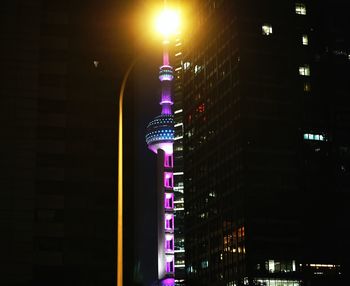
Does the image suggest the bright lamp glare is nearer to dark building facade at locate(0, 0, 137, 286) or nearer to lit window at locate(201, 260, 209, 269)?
dark building facade at locate(0, 0, 137, 286)

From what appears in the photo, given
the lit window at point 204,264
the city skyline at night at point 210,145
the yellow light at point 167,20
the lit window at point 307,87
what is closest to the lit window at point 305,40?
the city skyline at night at point 210,145

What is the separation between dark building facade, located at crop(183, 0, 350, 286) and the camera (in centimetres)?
16575

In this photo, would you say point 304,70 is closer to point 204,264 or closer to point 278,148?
point 278,148

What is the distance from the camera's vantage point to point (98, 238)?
85875mm

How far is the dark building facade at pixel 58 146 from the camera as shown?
8369 cm

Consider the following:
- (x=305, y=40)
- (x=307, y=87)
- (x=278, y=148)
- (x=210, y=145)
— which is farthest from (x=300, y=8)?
(x=210, y=145)

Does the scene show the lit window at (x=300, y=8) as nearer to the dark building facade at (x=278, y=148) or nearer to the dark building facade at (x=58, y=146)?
the dark building facade at (x=278, y=148)

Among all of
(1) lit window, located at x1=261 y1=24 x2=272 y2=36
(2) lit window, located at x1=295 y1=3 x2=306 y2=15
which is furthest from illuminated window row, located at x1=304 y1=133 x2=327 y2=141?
(2) lit window, located at x1=295 y1=3 x2=306 y2=15

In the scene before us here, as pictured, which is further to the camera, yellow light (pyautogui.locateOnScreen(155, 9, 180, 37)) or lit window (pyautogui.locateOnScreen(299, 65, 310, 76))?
lit window (pyautogui.locateOnScreen(299, 65, 310, 76))

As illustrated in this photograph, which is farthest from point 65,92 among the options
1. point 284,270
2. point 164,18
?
point 284,270

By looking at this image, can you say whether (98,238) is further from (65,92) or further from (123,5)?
(123,5)

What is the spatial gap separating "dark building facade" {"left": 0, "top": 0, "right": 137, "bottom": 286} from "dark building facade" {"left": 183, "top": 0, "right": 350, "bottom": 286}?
255 ft

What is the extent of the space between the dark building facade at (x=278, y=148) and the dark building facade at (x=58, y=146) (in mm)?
77661

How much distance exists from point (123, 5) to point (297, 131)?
86.4m
